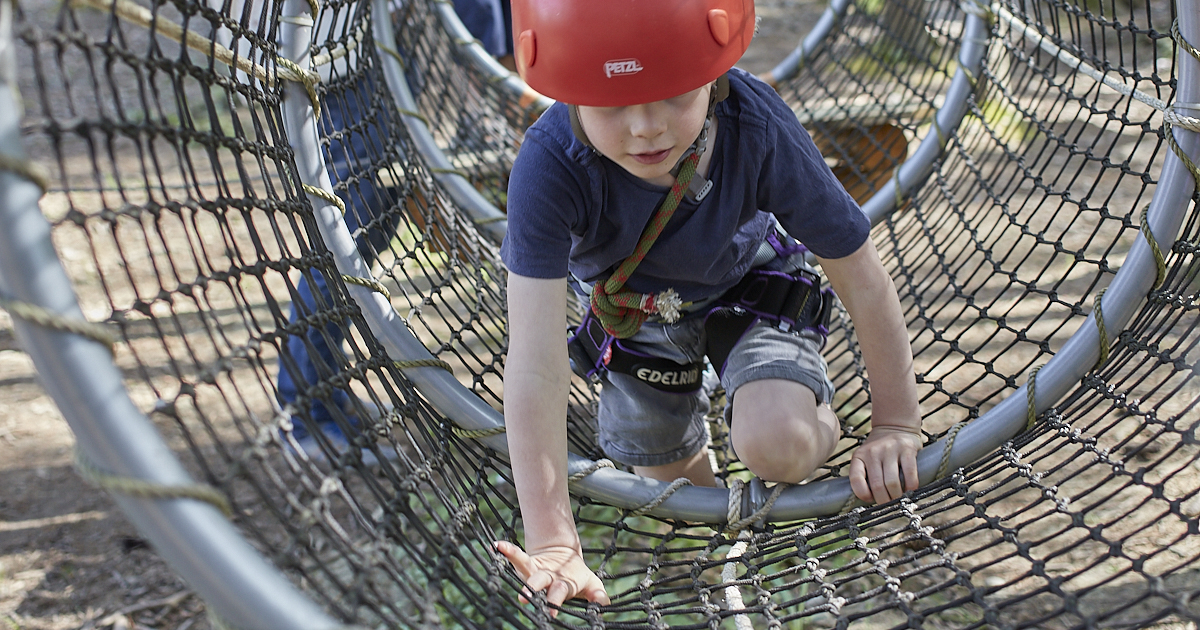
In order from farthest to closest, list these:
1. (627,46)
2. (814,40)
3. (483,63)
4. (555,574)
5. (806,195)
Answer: (814,40), (483,63), (806,195), (555,574), (627,46)

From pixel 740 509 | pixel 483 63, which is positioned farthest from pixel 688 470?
pixel 483 63

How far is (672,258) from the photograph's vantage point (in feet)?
3.86

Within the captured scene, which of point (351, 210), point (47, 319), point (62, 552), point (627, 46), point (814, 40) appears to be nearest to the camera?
point (47, 319)

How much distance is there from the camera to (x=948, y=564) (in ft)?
3.09

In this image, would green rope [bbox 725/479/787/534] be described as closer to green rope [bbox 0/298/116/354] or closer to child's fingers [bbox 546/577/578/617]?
child's fingers [bbox 546/577/578/617]

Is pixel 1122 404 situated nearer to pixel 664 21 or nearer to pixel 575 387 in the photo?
pixel 664 21

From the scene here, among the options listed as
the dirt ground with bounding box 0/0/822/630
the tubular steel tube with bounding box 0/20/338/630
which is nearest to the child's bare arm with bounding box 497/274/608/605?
the tubular steel tube with bounding box 0/20/338/630

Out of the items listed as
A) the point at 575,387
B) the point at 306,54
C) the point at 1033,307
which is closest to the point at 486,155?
the point at 575,387

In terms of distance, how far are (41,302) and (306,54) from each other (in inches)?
33.4

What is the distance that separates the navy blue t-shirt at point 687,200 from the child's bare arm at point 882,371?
4cm

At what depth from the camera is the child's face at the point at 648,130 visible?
37.3 inches

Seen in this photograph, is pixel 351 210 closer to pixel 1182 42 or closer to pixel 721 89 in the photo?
pixel 721 89

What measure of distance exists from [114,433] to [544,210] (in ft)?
1.96

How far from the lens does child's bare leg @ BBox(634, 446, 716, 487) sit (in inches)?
56.1
